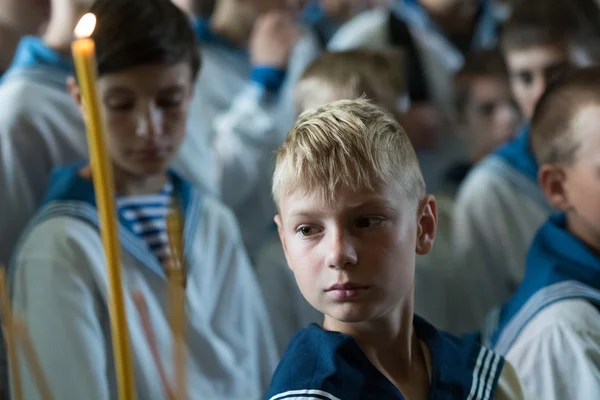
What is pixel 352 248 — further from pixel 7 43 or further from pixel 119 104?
pixel 7 43

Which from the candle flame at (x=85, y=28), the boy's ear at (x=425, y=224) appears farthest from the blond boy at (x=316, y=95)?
the candle flame at (x=85, y=28)

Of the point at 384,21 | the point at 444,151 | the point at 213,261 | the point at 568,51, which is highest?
the point at 384,21

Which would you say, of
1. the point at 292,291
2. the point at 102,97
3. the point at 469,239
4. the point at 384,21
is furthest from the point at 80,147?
the point at 384,21

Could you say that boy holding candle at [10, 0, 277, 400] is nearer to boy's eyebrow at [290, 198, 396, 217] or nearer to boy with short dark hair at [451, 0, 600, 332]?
boy's eyebrow at [290, 198, 396, 217]

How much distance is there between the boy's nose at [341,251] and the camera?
72cm

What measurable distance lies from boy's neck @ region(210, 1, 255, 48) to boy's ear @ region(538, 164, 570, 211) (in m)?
1.13

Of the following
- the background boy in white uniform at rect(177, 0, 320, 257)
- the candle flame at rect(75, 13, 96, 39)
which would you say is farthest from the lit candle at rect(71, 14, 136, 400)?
the background boy in white uniform at rect(177, 0, 320, 257)

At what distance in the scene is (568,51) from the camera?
1.74 meters

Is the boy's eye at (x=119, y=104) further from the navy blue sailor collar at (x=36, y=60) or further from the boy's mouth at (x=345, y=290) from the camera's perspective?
the boy's mouth at (x=345, y=290)

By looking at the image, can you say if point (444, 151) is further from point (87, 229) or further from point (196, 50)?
point (87, 229)

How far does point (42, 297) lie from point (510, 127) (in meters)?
1.33

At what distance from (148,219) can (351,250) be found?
55 centimetres

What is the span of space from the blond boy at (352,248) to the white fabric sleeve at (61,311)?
384 millimetres

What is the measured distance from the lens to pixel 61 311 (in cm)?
105
